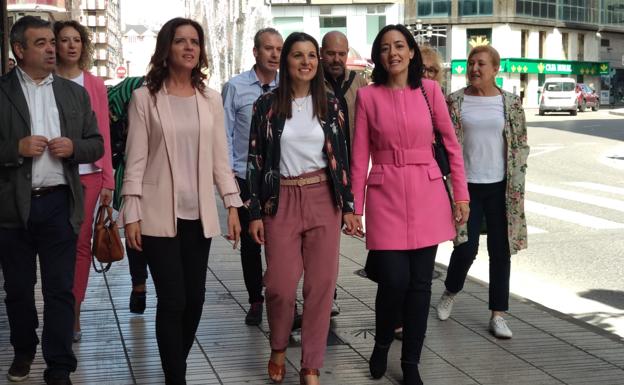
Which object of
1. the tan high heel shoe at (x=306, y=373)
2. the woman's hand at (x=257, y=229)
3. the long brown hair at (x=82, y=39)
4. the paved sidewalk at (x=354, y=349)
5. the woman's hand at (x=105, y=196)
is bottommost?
the paved sidewalk at (x=354, y=349)

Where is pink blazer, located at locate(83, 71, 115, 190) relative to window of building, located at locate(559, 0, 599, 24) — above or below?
below

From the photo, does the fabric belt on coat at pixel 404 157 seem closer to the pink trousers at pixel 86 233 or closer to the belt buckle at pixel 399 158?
the belt buckle at pixel 399 158

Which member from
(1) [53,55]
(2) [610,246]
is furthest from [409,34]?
(2) [610,246]

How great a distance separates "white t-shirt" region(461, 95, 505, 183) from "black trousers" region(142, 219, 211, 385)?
2187 millimetres

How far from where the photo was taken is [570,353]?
246 inches

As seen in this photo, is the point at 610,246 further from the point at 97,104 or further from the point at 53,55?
the point at 53,55

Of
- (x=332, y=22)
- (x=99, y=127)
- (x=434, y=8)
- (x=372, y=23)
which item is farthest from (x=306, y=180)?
(x=434, y=8)

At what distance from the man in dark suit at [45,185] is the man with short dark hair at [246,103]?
152cm

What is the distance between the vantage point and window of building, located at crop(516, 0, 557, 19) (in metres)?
79.2

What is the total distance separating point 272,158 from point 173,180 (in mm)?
598

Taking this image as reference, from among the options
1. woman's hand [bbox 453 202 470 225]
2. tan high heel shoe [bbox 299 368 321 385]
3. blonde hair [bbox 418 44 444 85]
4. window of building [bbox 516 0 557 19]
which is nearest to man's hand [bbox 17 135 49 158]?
tan high heel shoe [bbox 299 368 321 385]

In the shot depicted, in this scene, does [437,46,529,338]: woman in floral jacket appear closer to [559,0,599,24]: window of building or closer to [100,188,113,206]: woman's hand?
[100,188,113,206]: woman's hand

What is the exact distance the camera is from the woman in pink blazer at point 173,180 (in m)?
4.94

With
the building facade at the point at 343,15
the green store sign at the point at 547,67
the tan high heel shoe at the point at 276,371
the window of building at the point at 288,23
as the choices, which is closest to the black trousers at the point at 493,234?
the tan high heel shoe at the point at 276,371
